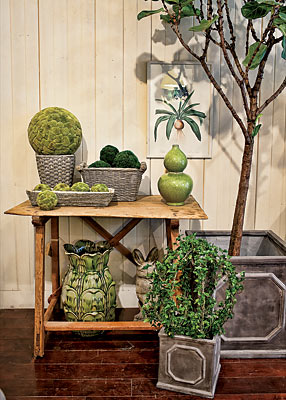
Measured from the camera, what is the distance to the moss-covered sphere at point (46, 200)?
7.22ft

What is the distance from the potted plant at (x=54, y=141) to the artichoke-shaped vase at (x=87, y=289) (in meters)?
0.44

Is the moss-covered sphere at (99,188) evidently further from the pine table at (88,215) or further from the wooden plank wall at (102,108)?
the wooden plank wall at (102,108)

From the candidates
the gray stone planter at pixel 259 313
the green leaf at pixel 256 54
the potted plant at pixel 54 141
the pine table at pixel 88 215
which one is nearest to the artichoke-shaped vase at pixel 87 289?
the pine table at pixel 88 215

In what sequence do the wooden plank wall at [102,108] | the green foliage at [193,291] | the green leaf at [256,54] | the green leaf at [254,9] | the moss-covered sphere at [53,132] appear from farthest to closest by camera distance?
the wooden plank wall at [102,108], the moss-covered sphere at [53,132], the green leaf at [256,54], the green leaf at [254,9], the green foliage at [193,291]

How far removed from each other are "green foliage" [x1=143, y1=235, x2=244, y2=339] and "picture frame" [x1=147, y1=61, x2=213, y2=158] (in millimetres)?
921

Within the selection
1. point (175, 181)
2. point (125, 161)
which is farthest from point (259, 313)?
point (125, 161)

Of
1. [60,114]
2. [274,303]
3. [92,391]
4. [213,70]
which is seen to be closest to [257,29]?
[213,70]

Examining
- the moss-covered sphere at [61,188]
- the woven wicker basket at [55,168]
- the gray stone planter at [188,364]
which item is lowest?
the gray stone planter at [188,364]

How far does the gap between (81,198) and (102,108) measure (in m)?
0.70

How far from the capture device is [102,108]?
2723 mm

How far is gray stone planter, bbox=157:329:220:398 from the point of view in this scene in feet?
6.35

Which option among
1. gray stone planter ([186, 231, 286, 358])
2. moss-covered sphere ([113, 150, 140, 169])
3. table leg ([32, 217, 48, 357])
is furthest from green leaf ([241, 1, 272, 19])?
table leg ([32, 217, 48, 357])

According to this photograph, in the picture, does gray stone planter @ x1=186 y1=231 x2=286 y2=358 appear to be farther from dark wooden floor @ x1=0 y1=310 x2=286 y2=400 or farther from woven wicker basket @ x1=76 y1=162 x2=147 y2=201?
woven wicker basket @ x1=76 y1=162 x2=147 y2=201

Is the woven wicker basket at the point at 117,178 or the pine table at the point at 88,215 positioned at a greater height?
the woven wicker basket at the point at 117,178
